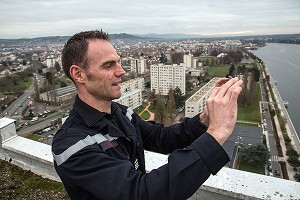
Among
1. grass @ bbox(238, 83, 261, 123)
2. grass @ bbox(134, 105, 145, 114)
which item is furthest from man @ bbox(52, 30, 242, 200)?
grass @ bbox(134, 105, 145, 114)

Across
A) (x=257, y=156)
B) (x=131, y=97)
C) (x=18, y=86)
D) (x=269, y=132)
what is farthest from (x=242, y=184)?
(x=18, y=86)

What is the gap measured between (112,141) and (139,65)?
25.5 m

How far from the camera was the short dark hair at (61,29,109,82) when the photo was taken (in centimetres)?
69

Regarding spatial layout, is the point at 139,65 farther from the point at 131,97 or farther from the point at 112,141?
the point at 112,141

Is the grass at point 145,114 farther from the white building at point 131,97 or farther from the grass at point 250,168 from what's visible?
the grass at point 250,168

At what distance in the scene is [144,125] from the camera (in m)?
0.92

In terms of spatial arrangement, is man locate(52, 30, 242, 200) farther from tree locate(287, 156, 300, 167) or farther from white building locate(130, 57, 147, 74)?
white building locate(130, 57, 147, 74)

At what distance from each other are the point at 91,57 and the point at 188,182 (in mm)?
385

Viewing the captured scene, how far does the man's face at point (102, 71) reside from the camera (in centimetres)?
68


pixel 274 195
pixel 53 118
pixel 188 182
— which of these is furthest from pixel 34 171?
pixel 53 118

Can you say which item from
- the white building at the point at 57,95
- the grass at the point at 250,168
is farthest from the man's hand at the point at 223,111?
the white building at the point at 57,95

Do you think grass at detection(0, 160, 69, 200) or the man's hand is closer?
the man's hand

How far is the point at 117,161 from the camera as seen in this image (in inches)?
22.4

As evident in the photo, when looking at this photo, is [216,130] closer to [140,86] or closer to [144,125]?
[144,125]
